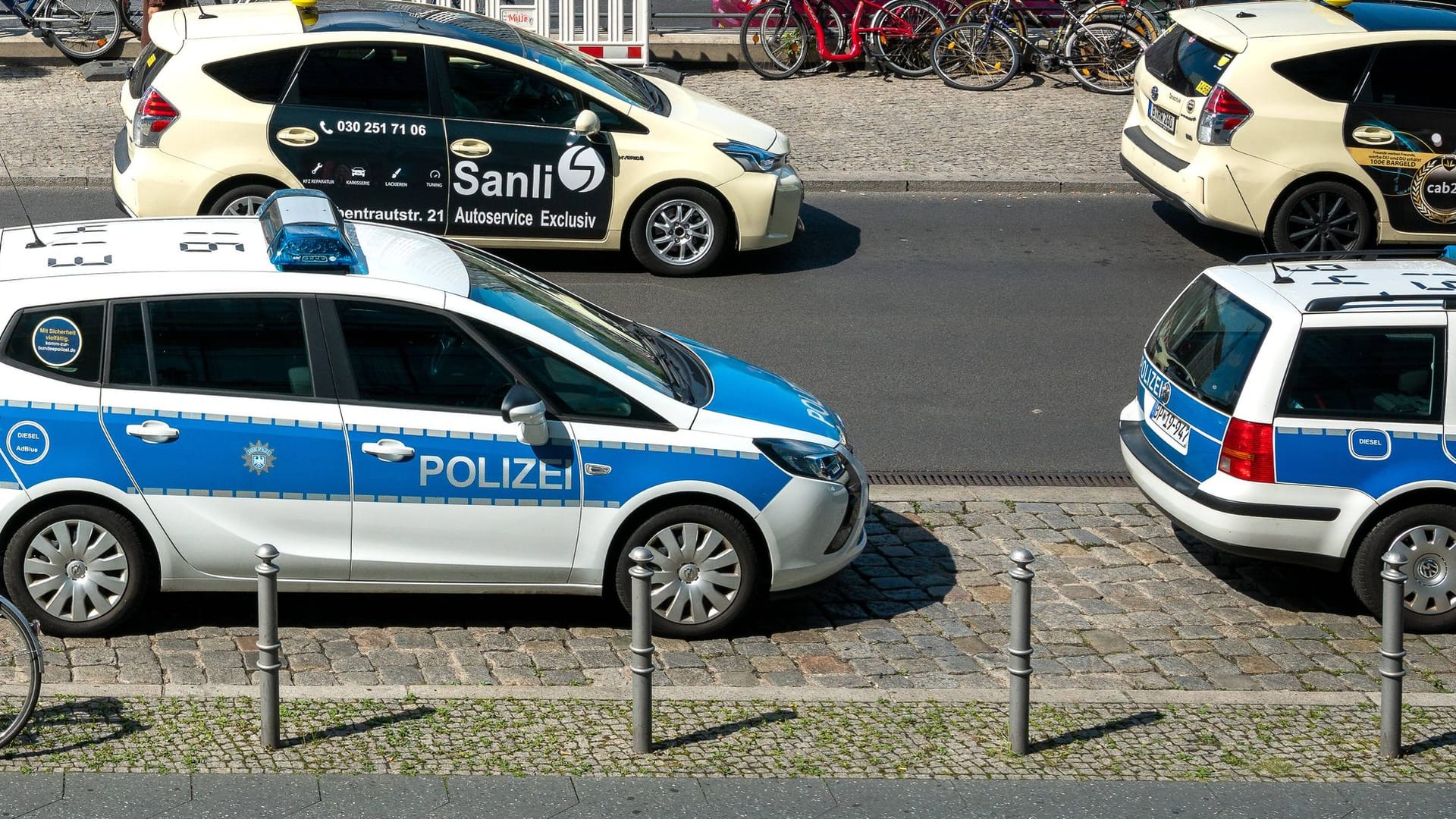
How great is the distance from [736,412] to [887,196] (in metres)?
8.43

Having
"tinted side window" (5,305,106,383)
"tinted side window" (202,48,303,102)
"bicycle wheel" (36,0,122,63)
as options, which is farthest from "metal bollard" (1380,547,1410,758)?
"bicycle wheel" (36,0,122,63)

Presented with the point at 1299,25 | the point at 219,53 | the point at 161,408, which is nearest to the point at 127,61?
the point at 219,53

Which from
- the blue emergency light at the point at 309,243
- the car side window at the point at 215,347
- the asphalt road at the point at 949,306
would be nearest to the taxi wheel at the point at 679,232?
the asphalt road at the point at 949,306

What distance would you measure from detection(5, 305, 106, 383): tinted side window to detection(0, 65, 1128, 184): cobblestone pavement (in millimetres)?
8344

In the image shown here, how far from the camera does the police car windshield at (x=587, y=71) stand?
1224 centimetres

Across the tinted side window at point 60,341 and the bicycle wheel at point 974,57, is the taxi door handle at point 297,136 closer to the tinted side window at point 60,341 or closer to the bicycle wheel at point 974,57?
the tinted side window at point 60,341

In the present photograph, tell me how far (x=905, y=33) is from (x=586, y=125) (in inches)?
326

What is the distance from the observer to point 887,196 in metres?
15.2

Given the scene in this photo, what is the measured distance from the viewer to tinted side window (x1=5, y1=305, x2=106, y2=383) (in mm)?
6566

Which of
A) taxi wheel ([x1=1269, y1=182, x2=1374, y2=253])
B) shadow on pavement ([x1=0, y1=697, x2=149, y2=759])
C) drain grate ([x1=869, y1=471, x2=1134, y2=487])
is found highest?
taxi wheel ([x1=1269, y1=182, x2=1374, y2=253])

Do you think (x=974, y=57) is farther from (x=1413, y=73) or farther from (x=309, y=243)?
(x=309, y=243)

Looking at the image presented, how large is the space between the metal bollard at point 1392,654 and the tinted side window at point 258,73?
333 inches

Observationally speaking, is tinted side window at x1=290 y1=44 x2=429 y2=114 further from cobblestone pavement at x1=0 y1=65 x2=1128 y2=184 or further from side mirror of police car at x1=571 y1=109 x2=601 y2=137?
cobblestone pavement at x1=0 y1=65 x2=1128 y2=184

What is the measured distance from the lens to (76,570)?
6660 mm
